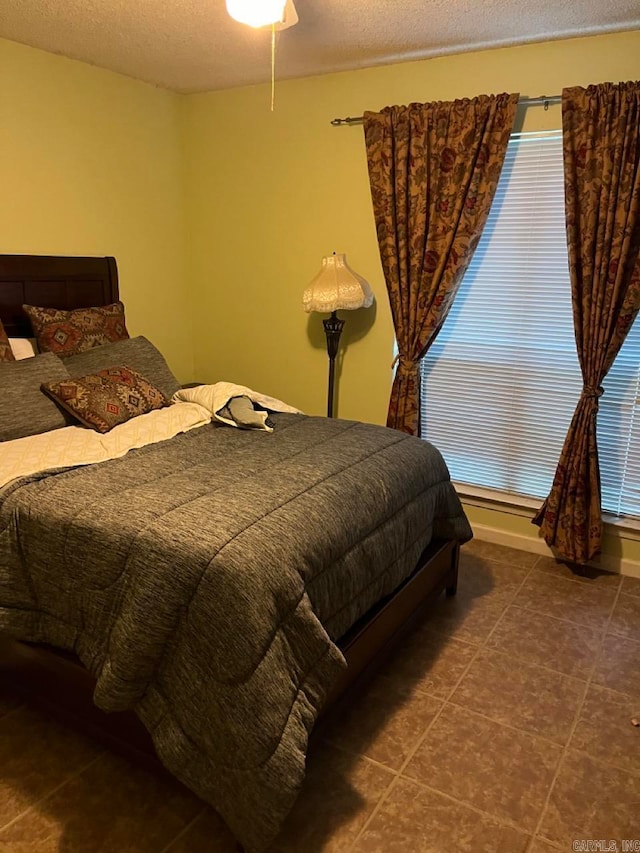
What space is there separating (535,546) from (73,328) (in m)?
2.62

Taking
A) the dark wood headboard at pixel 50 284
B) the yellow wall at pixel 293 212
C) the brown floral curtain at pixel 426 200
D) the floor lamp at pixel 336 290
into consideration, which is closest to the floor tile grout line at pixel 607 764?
the brown floral curtain at pixel 426 200

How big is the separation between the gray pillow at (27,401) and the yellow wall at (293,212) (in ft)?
4.99

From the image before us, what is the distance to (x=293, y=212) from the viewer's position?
3.70 meters

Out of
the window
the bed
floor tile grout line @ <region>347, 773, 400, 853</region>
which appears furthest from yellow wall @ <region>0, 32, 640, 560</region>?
floor tile grout line @ <region>347, 773, 400, 853</region>

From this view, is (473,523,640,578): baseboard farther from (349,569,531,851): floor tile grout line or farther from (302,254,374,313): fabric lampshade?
(302,254,374,313): fabric lampshade

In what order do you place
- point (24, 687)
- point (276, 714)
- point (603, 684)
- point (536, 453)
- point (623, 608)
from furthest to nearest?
point (536, 453), point (623, 608), point (603, 684), point (24, 687), point (276, 714)

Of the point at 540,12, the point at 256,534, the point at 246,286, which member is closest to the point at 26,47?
the point at 246,286

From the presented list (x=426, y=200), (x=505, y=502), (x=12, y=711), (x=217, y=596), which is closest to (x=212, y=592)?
(x=217, y=596)

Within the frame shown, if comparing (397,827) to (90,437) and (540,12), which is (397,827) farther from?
(540,12)

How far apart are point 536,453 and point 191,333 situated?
2371 millimetres

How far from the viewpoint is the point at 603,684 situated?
2.32 metres

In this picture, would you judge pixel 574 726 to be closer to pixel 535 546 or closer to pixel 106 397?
pixel 535 546

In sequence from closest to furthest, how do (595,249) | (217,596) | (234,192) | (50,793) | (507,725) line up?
1. (217,596)
2. (50,793)
3. (507,725)
4. (595,249)
5. (234,192)

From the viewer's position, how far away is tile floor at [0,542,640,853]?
1.69 meters
